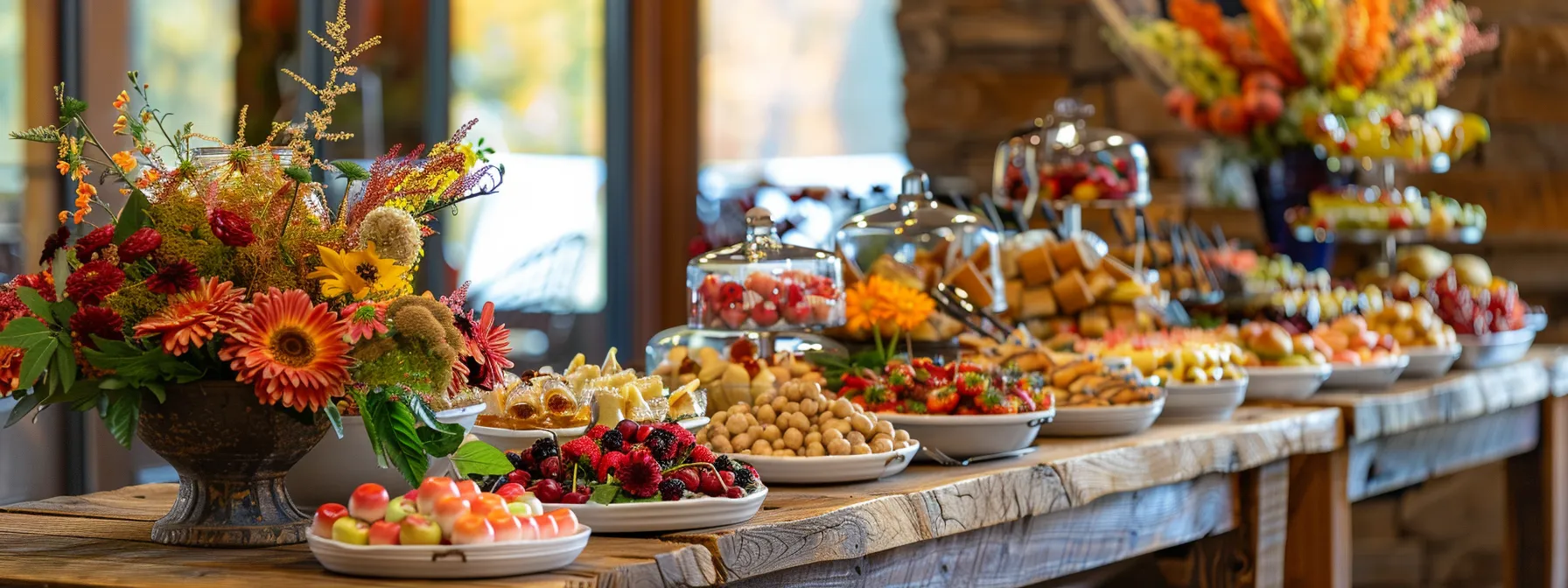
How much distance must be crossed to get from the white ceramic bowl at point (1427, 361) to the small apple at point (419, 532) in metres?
2.58

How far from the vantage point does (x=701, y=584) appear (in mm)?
1514

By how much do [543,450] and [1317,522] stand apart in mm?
1710

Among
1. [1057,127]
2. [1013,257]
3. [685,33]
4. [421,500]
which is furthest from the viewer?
[685,33]

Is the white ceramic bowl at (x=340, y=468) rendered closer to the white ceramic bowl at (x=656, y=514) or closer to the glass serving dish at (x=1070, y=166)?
the white ceramic bowl at (x=656, y=514)

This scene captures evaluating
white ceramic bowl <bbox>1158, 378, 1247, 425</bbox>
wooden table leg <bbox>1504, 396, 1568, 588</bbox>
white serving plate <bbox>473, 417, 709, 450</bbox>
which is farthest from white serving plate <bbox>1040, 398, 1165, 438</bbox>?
wooden table leg <bbox>1504, 396, 1568, 588</bbox>

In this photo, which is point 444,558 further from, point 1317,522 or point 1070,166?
point 1070,166

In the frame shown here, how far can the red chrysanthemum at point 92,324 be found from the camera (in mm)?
1463

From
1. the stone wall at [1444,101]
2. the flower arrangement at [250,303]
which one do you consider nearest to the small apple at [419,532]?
the flower arrangement at [250,303]

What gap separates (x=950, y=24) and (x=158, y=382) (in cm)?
429

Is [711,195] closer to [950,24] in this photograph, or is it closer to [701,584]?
[950,24]

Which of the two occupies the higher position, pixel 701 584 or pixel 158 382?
pixel 158 382

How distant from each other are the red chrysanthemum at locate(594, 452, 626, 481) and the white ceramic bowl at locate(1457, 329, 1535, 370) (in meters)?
2.70

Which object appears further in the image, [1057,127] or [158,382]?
[1057,127]

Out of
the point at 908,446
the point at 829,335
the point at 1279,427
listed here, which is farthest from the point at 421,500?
the point at 1279,427
